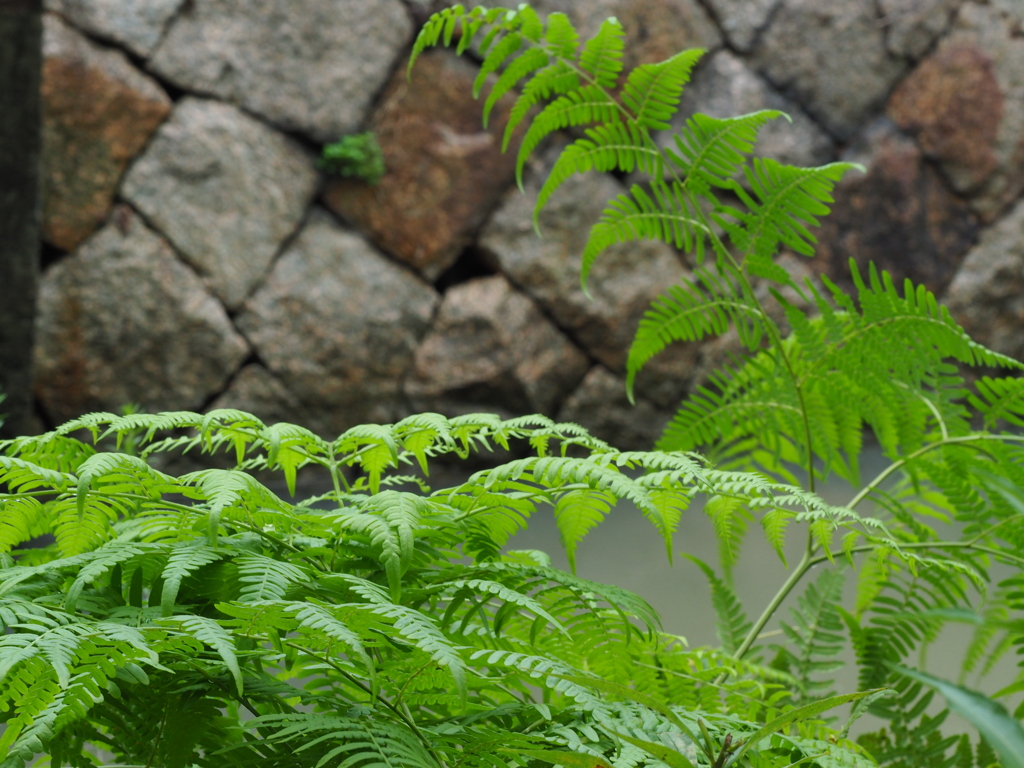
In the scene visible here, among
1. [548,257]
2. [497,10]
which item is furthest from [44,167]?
[497,10]

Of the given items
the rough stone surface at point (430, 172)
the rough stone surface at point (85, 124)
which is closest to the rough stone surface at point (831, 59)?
the rough stone surface at point (430, 172)

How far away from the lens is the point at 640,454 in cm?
51

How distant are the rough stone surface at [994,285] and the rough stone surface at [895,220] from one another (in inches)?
2.7

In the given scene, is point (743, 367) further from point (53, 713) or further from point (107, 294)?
point (107, 294)

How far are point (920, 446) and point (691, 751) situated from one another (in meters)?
0.52

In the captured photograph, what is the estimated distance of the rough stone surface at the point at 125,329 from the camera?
255 centimetres

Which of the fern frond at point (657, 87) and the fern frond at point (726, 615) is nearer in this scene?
the fern frond at point (657, 87)

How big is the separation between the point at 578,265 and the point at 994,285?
2.04 m

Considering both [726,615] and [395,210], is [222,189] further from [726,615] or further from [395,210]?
[726,615]

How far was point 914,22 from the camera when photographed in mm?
3467

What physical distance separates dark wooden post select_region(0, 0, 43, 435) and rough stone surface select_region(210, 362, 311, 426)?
665 mm

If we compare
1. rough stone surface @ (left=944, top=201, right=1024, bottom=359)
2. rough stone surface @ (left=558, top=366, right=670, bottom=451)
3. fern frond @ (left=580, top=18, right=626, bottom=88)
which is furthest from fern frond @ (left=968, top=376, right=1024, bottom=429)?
rough stone surface @ (left=944, top=201, right=1024, bottom=359)

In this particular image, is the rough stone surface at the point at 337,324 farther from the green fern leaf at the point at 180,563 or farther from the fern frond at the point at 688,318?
the green fern leaf at the point at 180,563

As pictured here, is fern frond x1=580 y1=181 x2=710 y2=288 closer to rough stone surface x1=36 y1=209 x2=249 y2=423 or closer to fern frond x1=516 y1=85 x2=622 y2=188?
fern frond x1=516 y1=85 x2=622 y2=188
